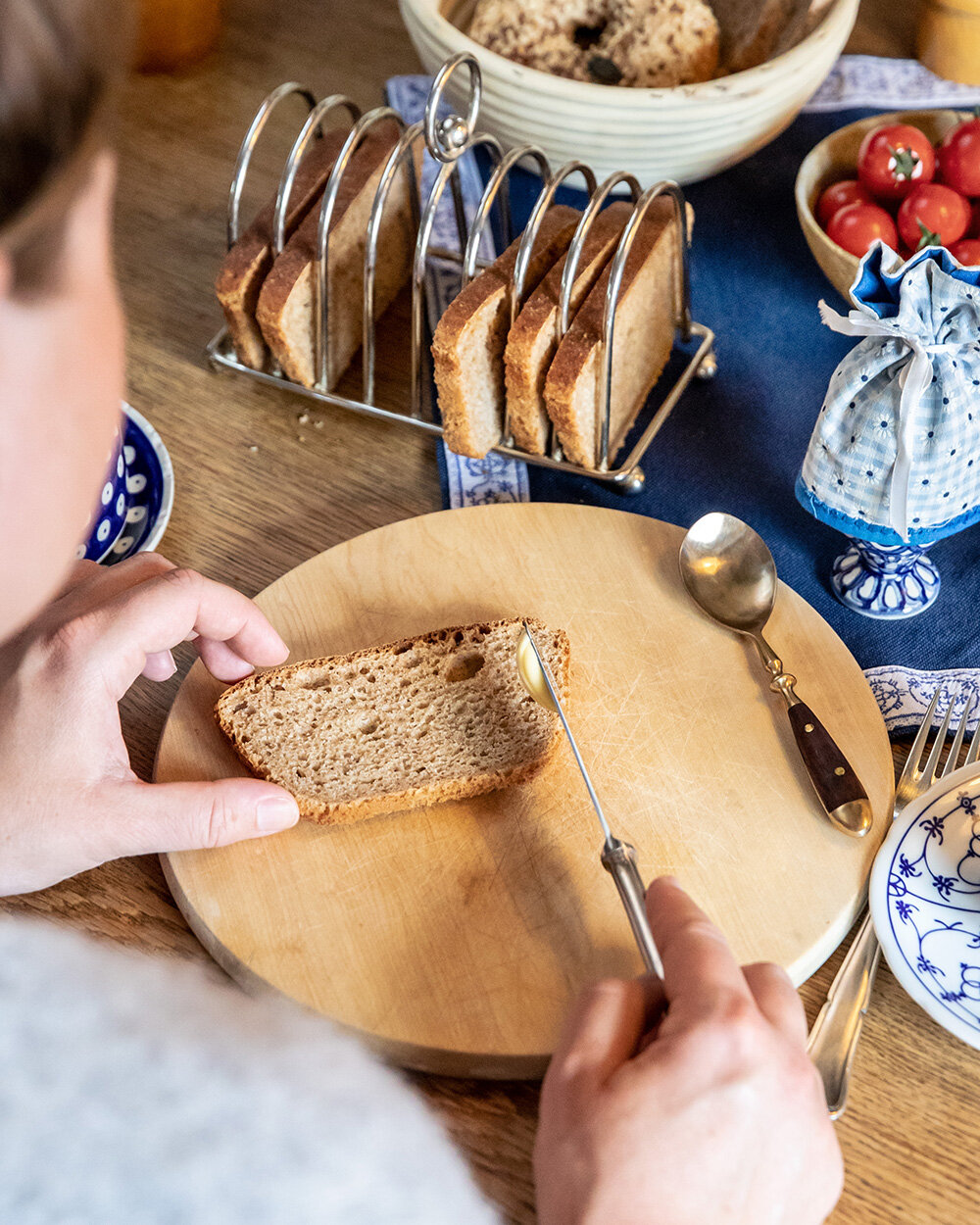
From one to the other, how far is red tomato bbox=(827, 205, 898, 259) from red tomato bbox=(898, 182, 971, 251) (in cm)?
2

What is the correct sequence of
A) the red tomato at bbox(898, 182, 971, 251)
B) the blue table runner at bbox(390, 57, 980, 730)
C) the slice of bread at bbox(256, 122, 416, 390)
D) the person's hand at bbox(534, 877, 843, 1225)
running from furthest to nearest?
the red tomato at bbox(898, 182, 971, 251)
the slice of bread at bbox(256, 122, 416, 390)
the blue table runner at bbox(390, 57, 980, 730)
the person's hand at bbox(534, 877, 843, 1225)

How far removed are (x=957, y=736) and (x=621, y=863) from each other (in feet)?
1.12

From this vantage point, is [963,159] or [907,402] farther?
[963,159]

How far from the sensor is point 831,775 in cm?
90

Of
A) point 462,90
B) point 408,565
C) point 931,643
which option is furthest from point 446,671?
point 462,90

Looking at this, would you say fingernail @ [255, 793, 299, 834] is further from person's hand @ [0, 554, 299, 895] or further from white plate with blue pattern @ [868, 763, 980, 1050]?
white plate with blue pattern @ [868, 763, 980, 1050]

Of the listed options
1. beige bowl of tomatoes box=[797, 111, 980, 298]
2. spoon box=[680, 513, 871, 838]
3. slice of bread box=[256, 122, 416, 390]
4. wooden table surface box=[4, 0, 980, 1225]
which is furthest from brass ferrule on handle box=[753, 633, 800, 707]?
slice of bread box=[256, 122, 416, 390]

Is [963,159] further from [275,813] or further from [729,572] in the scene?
[275,813]

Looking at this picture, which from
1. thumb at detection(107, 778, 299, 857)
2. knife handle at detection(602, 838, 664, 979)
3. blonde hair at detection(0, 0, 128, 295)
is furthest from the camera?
thumb at detection(107, 778, 299, 857)

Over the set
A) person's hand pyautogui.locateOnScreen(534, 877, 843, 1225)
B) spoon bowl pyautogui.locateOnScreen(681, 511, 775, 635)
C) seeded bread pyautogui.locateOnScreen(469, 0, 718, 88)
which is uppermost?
seeded bread pyautogui.locateOnScreen(469, 0, 718, 88)

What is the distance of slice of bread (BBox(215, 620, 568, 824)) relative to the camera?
0.90m

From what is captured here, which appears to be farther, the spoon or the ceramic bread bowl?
the ceramic bread bowl

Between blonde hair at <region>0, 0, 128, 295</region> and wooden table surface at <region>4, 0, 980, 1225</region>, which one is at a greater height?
blonde hair at <region>0, 0, 128, 295</region>

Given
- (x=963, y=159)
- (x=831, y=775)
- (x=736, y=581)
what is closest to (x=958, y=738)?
(x=831, y=775)
